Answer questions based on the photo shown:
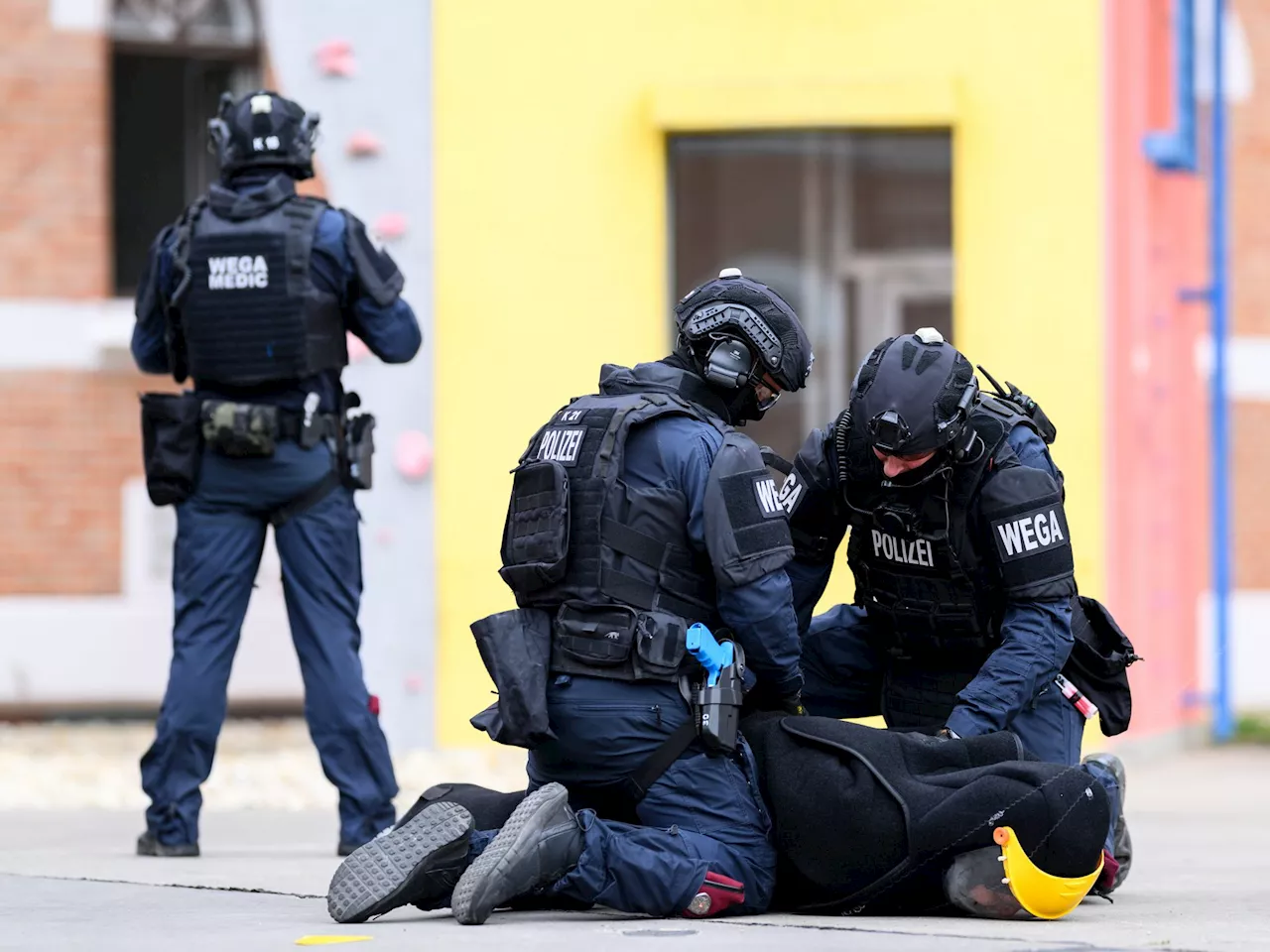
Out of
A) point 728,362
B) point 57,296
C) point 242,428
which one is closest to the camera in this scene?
point 728,362

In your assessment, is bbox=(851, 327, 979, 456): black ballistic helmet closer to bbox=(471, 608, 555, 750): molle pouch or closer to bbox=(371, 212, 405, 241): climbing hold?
bbox=(471, 608, 555, 750): molle pouch

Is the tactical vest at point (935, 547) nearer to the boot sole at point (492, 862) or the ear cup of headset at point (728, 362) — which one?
the ear cup of headset at point (728, 362)

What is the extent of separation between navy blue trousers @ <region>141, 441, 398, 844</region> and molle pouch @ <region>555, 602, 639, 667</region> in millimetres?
1355

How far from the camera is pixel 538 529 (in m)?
4.98

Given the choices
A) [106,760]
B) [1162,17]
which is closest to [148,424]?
[106,760]

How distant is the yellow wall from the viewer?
888 centimetres

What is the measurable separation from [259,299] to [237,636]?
3.04 ft

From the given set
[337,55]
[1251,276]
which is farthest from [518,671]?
[1251,276]

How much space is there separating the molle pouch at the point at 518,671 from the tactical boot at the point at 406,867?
238 millimetres

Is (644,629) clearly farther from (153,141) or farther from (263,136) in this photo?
(153,141)

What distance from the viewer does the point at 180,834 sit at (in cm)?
621

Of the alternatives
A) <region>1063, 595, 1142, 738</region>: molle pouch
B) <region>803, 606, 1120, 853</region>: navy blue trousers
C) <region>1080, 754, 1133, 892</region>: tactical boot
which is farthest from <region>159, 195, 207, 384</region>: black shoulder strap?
<region>1080, 754, 1133, 892</region>: tactical boot

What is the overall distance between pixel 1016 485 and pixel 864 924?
1.12 meters

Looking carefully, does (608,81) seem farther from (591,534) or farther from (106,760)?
(591,534)
